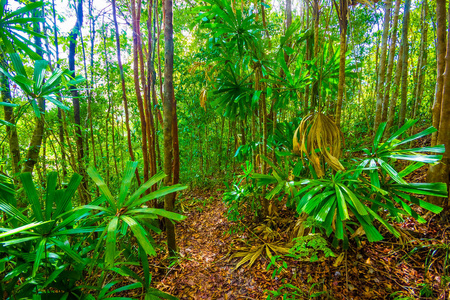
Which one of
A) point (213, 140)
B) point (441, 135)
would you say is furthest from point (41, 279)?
point (213, 140)

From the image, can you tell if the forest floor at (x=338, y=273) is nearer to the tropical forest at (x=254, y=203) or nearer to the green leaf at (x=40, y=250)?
the tropical forest at (x=254, y=203)

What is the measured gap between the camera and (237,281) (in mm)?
1824

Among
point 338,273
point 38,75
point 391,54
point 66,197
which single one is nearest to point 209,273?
point 338,273

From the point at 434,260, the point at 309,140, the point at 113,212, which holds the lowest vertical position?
the point at 434,260

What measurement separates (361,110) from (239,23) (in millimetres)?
4268

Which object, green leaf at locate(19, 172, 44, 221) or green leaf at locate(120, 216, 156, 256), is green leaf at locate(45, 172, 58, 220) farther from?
green leaf at locate(120, 216, 156, 256)

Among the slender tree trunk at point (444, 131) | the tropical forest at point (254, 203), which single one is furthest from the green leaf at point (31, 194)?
the slender tree trunk at point (444, 131)

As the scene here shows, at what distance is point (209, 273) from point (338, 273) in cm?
119

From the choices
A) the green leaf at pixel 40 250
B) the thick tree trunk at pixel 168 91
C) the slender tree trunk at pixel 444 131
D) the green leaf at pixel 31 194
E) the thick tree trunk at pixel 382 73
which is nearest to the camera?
the green leaf at pixel 40 250

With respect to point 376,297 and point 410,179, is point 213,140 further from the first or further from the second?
point 376,297

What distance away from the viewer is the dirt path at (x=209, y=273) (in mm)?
1752

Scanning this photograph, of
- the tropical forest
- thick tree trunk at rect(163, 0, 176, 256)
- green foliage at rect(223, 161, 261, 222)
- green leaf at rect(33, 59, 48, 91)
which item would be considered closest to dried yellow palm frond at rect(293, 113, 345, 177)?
the tropical forest

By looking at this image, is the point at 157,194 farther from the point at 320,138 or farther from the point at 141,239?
the point at 320,138

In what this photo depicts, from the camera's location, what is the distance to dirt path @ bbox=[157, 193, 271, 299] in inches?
69.0
